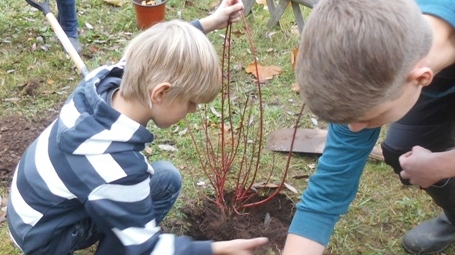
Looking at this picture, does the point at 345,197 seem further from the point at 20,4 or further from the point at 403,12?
the point at 20,4

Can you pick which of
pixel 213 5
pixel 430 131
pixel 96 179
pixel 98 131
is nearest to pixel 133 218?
pixel 96 179

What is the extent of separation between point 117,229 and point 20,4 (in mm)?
3680

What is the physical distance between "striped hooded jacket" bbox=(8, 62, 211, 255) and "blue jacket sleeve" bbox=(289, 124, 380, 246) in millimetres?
408

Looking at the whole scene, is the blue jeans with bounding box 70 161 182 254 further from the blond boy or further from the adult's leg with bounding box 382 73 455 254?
the adult's leg with bounding box 382 73 455 254

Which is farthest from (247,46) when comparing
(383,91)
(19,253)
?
(383,91)

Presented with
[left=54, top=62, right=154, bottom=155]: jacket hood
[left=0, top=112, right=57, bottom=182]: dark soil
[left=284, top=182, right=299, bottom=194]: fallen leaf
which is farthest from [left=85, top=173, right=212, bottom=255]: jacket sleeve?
[left=0, top=112, right=57, bottom=182]: dark soil

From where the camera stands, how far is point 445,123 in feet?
8.60

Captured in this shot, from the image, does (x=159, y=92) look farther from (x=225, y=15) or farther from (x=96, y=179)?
(x=225, y=15)

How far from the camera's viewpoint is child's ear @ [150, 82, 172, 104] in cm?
204

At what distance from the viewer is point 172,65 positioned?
80.8 inches

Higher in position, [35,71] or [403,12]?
[403,12]

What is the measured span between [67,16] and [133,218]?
9.12 feet

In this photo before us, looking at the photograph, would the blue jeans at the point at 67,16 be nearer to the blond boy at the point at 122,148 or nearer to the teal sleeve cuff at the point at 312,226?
the blond boy at the point at 122,148

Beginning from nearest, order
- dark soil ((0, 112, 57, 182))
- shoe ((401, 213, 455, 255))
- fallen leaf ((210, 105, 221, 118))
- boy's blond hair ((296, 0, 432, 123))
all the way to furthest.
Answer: boy's blond hair ((296, 0, 432, 123)) < shoe ((401, 213, 455, 255)) < dark soil ((0, 112, 57, 182)) < fallen leaf ((210, 105, 221, 118))
